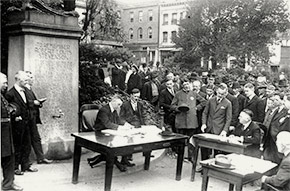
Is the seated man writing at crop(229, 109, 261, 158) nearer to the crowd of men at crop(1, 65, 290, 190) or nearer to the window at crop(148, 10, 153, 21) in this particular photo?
the crowd of men at crop(1, 65, 290, 190)

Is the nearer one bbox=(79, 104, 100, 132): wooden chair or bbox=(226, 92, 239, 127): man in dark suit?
bbox=(79, 104, 100, 132): wooden chair

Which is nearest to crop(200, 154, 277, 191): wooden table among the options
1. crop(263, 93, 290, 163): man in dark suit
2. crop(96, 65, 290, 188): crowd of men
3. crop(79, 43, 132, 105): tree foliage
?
crop(96, 65, 290, 188): crowd of men

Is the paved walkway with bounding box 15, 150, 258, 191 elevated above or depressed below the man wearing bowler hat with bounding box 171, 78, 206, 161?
below

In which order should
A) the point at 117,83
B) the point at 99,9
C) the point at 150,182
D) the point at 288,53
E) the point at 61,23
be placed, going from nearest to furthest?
1. the point at 150,182
2. the point at 61,23
3. the point at 117,83
4. the point at 99,9
5. the point at 288,53

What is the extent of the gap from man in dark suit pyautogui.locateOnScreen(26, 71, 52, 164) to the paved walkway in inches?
8.7

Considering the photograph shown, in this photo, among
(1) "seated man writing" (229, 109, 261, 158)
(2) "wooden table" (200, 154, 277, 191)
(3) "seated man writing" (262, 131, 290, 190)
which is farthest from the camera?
(1) "seated man writing" (229, 109, 261, 158)

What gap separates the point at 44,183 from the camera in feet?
22.0

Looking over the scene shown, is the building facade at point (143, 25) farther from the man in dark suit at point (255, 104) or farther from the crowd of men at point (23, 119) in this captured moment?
the crowd of men at point (23, 119)

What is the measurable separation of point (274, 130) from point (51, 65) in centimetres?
472

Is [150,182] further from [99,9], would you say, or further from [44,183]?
[99,9]

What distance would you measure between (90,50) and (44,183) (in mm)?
6279

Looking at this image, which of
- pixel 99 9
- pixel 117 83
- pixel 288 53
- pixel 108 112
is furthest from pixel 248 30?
pixel 108 112

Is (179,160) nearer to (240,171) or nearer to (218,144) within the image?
(218,144)

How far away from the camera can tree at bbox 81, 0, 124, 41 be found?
765 inches
